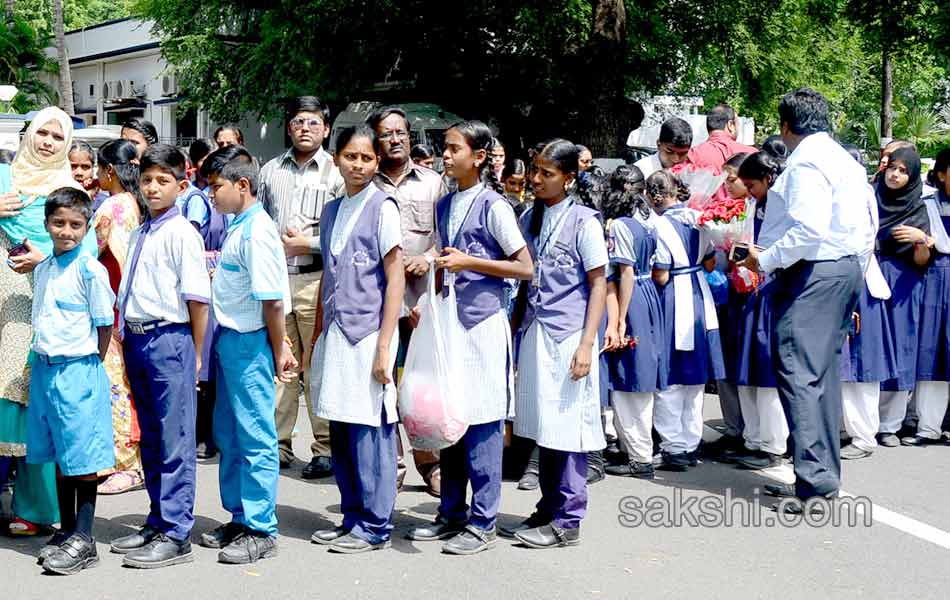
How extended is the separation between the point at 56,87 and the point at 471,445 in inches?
1712

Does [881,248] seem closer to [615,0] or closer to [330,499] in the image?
→ [330,499]

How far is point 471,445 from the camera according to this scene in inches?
219

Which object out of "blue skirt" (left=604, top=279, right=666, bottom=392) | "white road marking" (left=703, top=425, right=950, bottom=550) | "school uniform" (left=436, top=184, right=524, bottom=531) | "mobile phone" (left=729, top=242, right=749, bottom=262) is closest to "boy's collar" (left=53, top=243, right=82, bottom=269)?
"school uniform" (left=436, top=184, right=524, bottom=531)

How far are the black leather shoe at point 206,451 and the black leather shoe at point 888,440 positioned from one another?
4.46 meters

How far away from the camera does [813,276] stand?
6.33m

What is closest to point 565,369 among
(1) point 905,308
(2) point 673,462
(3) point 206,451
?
(2) point 673,462

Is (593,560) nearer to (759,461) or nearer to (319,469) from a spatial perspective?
(319,469)

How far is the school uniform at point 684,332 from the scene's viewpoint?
24.0 ft

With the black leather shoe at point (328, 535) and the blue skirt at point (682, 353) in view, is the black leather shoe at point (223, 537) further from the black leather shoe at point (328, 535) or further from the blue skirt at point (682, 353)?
the blue skirt at point (682, 353)

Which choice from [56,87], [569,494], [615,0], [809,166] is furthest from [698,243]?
[56,87]

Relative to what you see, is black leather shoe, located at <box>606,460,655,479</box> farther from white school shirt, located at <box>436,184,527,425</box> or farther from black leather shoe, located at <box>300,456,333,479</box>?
white school shirt, located at <box>436,184,527,425</box>

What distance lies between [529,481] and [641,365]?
38.3 inches

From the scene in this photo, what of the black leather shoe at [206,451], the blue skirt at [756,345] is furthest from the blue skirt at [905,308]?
the black leather shoe at [206,451]

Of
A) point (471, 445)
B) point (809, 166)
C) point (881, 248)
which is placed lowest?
point (471, 445)
